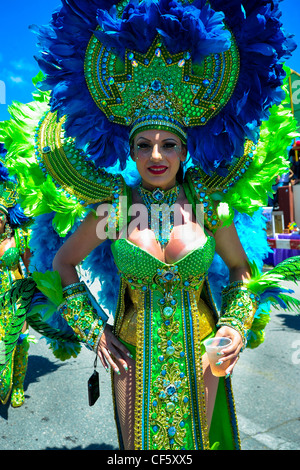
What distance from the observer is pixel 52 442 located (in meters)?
3.06

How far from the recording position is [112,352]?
1847mm

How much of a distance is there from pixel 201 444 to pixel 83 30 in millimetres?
1799

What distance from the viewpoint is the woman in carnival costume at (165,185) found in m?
1.73

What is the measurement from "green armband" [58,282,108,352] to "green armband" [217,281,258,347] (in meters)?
0.54

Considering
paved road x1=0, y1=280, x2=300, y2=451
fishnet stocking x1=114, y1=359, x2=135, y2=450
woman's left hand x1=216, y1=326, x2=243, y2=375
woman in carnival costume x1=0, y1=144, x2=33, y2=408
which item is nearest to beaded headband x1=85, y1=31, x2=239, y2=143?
woman's left hand x1=216, y1=326, x2=243, y2=375

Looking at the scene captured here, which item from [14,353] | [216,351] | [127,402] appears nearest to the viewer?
[216,351]

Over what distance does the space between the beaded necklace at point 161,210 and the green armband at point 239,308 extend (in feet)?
1.30

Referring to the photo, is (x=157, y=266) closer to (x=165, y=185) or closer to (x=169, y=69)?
(x=165, y=185)

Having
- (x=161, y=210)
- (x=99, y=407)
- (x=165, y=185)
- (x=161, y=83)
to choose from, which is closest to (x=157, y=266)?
(x=161, y=210)

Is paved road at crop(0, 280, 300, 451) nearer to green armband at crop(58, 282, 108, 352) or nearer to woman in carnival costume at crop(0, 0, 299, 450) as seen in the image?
woman in carnival costume at crop(0, 0, 299, 450)

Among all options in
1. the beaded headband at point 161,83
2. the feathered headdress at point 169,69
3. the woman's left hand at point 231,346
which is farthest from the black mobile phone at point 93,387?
the beaded headband at point 161,83

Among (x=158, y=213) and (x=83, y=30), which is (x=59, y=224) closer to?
(x=158, y=213)

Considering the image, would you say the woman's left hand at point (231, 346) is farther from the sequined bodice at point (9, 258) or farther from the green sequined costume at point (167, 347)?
the sequined bodice at point (9, 258)

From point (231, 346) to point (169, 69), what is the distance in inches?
46.3
